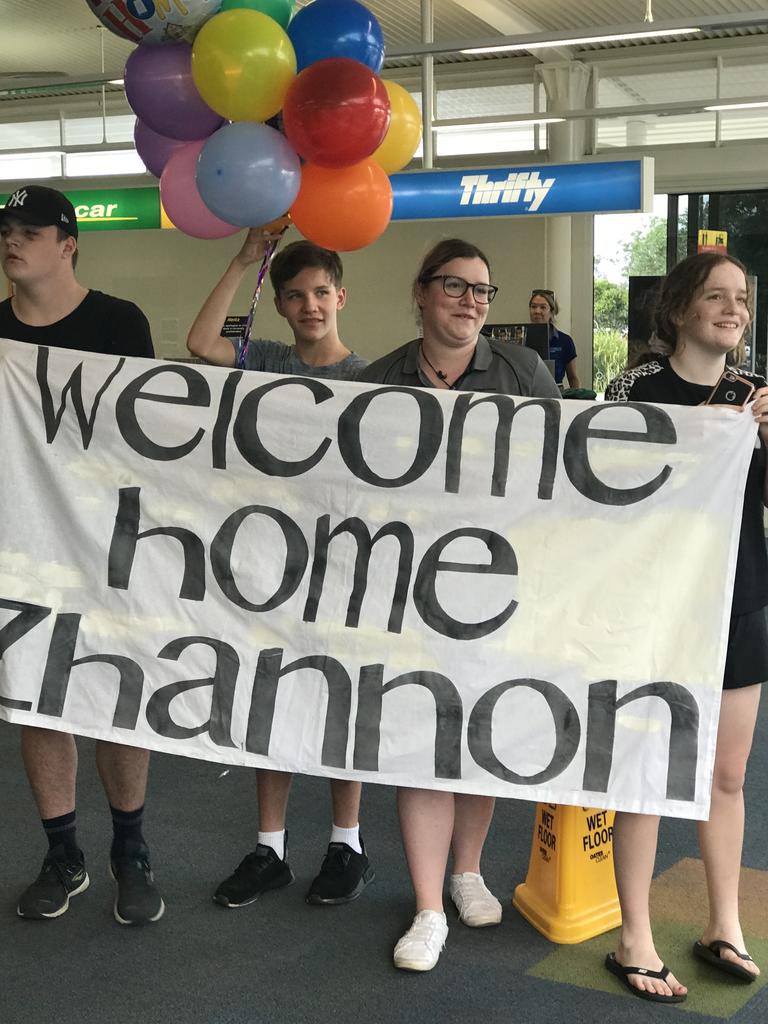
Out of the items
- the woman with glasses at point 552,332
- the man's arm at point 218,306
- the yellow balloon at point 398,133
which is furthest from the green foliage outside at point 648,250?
the man's arm at point 218,306

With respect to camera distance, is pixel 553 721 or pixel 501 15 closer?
pixel 553 721

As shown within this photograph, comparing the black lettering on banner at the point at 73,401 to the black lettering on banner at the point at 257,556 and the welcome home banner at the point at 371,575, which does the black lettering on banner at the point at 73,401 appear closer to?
the welcome home banner at the point at 371,575

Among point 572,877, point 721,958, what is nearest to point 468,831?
point 572,877

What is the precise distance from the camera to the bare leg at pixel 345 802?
9.23ft

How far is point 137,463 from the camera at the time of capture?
248cm

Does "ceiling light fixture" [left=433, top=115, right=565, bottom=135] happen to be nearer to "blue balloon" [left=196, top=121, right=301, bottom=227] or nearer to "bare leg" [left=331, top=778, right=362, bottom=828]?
"blue balloon" [left=196, top=121, right=301, bottom=227]

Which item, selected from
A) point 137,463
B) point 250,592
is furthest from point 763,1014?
point 137,463

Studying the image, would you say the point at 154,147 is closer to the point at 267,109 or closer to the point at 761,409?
the point at 267,109

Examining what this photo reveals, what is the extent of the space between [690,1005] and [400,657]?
88 centimetres

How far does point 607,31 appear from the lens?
21.1ft

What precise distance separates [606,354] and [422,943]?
887 cm

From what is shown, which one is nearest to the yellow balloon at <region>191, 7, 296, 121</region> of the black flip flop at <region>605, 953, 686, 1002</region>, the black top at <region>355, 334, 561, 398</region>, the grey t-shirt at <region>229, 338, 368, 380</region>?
the grey t-shirt at <region>229, 338, 368, 380</region>

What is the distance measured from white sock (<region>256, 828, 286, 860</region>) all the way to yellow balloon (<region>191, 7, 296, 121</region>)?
65.9 inches

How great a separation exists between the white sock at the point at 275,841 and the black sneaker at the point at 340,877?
0.11m
